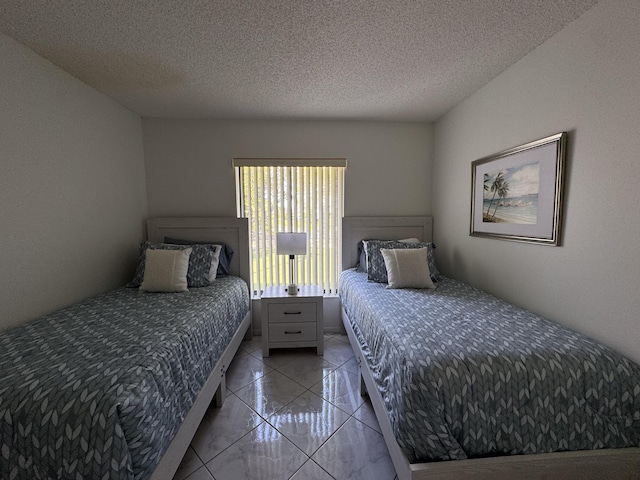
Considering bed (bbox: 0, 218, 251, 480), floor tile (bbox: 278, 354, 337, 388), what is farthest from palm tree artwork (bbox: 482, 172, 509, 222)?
bed (bbox: 0, 218, 251, 480)

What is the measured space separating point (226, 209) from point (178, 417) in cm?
207

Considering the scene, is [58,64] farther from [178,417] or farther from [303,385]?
[303,385]

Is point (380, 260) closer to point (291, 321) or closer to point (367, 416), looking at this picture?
point (291, 321)

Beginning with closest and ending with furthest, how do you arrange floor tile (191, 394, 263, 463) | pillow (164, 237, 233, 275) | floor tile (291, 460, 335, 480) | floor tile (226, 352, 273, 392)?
floor tile (291, 460, 335, 480) → floor tile (191, 394, 263, 463) → floor tile (226, 352, 273, 392) → pillow (164, 237, 233, 275)

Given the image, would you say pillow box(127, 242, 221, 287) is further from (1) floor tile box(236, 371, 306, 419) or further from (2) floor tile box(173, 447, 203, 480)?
(2) floor tile box(173, 447, 203, 480)

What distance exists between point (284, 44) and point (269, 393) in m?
2.37

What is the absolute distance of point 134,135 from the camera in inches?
103

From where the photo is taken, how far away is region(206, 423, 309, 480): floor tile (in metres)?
1.32

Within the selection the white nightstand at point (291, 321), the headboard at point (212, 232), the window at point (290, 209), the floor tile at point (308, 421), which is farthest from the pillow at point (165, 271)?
the floor tile at point (308, 421)

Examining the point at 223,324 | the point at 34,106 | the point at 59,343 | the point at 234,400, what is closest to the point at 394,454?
the point at 234,400

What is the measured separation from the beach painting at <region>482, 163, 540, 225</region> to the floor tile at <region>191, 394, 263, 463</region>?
221 cm

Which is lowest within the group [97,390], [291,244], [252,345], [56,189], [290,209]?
[252,345]

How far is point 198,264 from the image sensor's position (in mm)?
2336

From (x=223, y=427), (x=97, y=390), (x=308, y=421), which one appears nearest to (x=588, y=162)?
(x=308, y=421)
